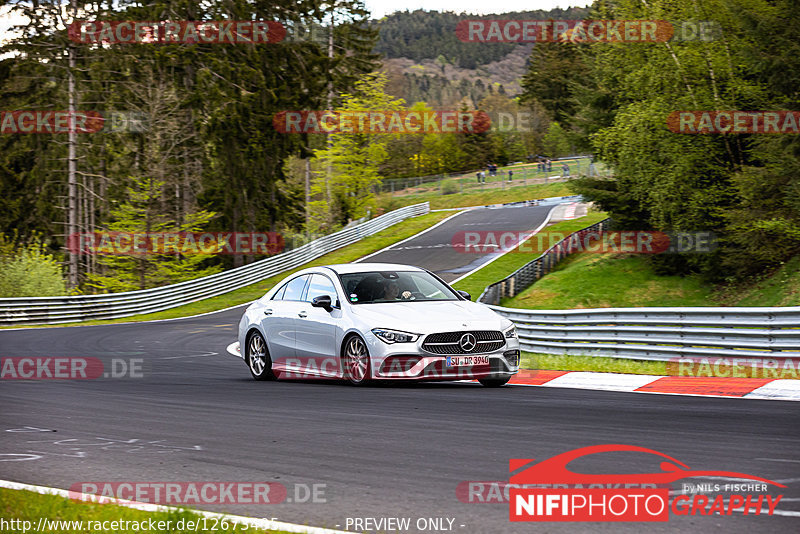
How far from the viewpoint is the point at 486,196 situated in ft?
263

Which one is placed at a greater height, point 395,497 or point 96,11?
point 96,11

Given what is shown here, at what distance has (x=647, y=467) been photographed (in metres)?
5.82

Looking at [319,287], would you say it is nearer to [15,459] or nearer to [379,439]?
[379,439]

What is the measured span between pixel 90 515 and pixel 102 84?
41.6m

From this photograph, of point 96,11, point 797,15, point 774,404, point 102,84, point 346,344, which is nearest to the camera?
point 774,404

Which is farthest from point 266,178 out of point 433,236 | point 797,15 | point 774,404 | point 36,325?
point 774,404

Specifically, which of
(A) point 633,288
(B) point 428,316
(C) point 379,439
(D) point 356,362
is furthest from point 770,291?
(C) point 379,439

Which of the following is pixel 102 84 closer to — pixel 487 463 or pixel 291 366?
pixel 291 366

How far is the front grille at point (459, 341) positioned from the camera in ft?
34.7

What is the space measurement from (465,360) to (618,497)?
554 centimetres

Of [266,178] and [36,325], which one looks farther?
[266,178]

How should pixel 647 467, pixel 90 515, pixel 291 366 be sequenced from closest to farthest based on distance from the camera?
pixel 90 515 → pixel 647 467 → pixel 291 366

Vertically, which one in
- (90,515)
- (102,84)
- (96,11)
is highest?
(96,11)

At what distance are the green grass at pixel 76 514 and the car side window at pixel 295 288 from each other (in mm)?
7159
